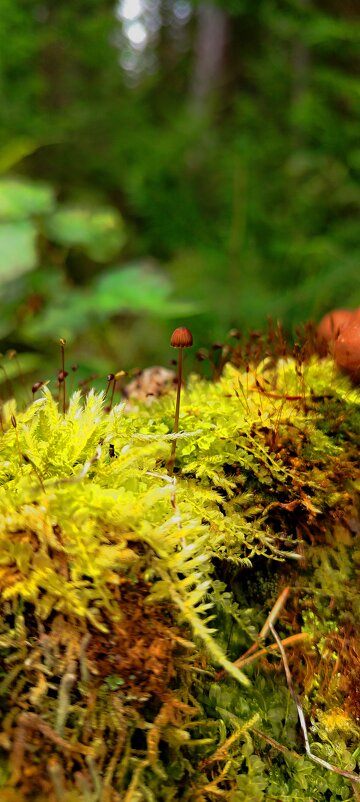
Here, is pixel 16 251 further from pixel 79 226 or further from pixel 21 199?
pixel 79 226

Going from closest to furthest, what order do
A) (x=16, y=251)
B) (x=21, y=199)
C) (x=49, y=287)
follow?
(x=16, y=251)
(x=21, y=199)
(x=49, y=287)

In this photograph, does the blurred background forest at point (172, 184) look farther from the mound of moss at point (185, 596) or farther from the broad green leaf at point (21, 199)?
the mound of moss at point (185, 596)

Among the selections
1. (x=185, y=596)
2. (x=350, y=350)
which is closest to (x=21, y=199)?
(x=350, y=350)

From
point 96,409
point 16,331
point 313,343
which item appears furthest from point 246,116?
point 96,409

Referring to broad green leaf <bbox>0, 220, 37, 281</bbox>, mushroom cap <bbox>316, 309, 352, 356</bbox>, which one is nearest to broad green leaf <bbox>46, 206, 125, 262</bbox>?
broad green leaf <bbox>0, 220, 37, 281</bbox>

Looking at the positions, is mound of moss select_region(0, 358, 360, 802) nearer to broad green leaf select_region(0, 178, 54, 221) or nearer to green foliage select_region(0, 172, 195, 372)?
green foliage select_region(0, 172, 195, 372)

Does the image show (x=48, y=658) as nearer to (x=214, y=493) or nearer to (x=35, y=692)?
(x=35, y=692)
